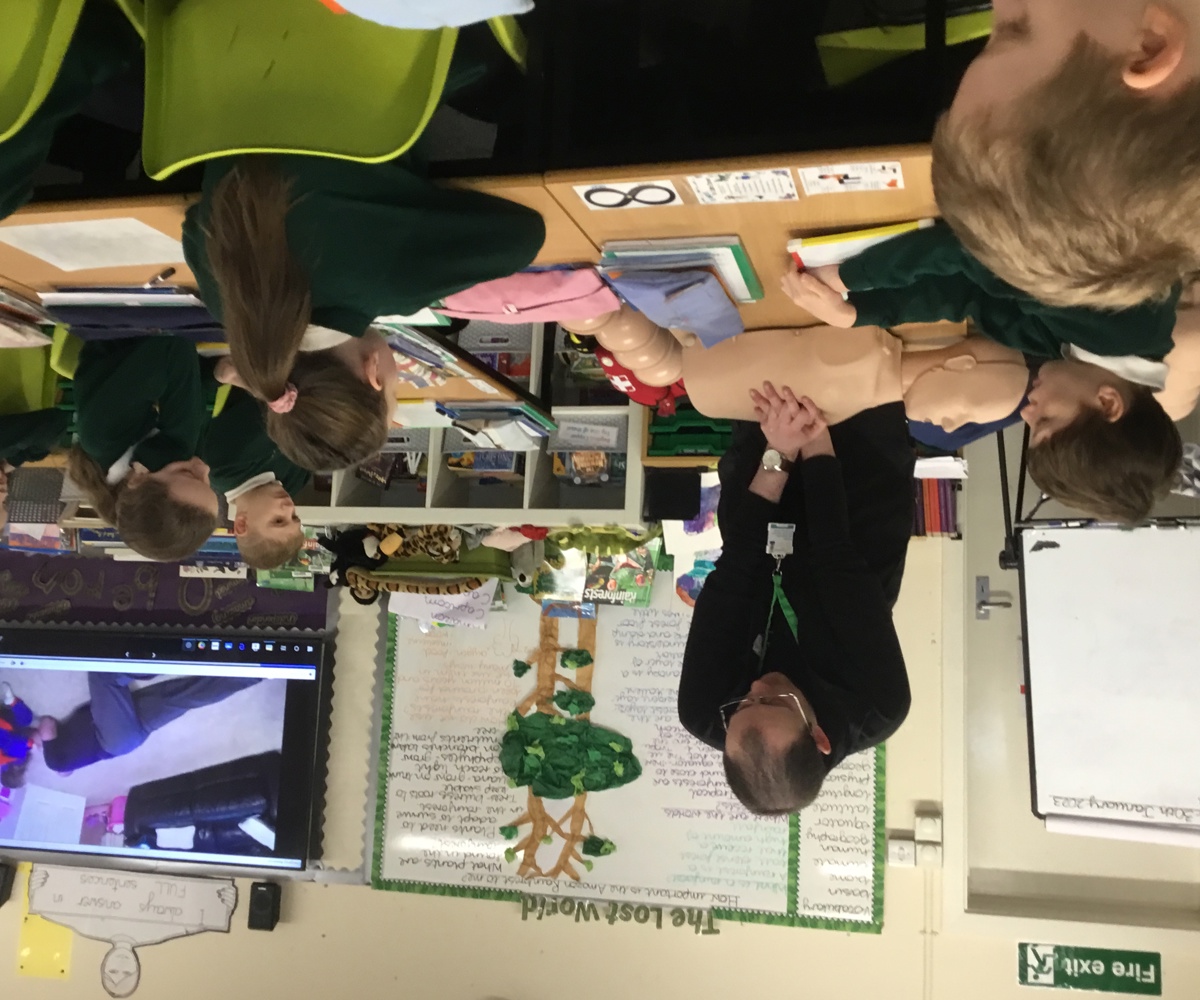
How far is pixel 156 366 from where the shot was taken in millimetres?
1602

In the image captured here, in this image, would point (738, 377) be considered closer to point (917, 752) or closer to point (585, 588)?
point (585, 588)

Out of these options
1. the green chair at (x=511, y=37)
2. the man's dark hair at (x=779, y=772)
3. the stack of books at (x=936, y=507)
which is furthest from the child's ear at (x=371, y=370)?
the stack of books at (x=936, y=507)

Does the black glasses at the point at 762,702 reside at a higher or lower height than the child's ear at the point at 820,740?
higher

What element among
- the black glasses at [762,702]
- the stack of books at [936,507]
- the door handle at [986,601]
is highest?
the stack of books at [936,507]

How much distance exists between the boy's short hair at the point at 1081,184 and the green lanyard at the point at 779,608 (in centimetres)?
69

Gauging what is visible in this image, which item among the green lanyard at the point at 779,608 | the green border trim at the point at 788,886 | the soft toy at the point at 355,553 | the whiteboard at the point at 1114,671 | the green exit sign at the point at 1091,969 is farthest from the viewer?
the soft toy at the point at 355,553

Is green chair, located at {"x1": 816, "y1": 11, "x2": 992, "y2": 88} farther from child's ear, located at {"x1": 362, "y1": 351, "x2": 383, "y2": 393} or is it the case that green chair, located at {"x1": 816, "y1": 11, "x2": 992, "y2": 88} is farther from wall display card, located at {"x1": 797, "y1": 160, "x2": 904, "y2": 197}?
child's ear, located at {"x1": 362, "y1": 351, "x2": 383, "y2": 393}

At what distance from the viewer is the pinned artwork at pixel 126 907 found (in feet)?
8.75

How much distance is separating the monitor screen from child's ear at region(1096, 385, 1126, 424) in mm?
2147

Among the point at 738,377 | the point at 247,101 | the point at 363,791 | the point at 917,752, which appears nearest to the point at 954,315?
the point at 738,377

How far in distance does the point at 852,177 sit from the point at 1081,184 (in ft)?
1.08

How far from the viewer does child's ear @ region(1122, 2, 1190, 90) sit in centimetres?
60

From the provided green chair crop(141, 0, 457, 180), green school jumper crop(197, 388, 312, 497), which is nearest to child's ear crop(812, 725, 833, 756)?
green chair crop(141, 0, 457, 180)

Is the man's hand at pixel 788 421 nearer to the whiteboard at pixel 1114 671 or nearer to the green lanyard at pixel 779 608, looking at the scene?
the green lanyard at pixel 779 608
